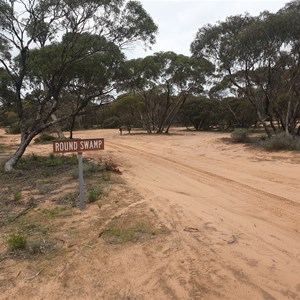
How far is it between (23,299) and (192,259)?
1.99 meters

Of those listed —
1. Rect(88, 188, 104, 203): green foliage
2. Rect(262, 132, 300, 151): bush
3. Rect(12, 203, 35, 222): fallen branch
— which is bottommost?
Rect(12, 203, 35, 222): fallen branch

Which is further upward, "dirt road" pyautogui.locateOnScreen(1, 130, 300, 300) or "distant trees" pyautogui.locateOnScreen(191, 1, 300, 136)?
"distant trees" pyautogui.locateOnScreen(191, 1, 300, 136)

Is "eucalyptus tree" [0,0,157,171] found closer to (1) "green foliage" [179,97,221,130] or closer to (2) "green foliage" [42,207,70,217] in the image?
(2) "green foliage" [42,207,70,217]

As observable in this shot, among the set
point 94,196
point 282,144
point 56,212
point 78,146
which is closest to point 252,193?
point 94,196

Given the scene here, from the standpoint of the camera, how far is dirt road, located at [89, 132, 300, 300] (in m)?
3.82

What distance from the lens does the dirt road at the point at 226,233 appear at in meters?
3.82

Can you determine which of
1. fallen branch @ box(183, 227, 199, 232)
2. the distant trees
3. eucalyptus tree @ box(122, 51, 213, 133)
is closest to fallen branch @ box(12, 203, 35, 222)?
fallen branch @ box(183, 227, 199, 232)

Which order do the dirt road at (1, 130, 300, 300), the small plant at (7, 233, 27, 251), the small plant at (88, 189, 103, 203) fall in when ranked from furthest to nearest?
1. the small plant at (88, 189, 103, 203)
2. the small plant at (7, 233, 27, 251)
3. the dirt road at (1, 130, 300, 300)

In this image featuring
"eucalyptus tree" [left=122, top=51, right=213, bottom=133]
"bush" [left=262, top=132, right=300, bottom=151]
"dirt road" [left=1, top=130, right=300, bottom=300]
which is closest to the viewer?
"dirt road" [left=1, top=130, right=300, bottom=300]

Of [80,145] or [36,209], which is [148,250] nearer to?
[80,145]

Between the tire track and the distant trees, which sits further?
the distant trees

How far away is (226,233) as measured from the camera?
17.3ft

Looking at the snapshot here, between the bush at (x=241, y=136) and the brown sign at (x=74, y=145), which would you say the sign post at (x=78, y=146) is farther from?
the bush at (x=241, y=136)

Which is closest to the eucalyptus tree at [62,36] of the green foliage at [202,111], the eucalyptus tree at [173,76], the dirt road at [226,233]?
the dirt road at [226,233]
